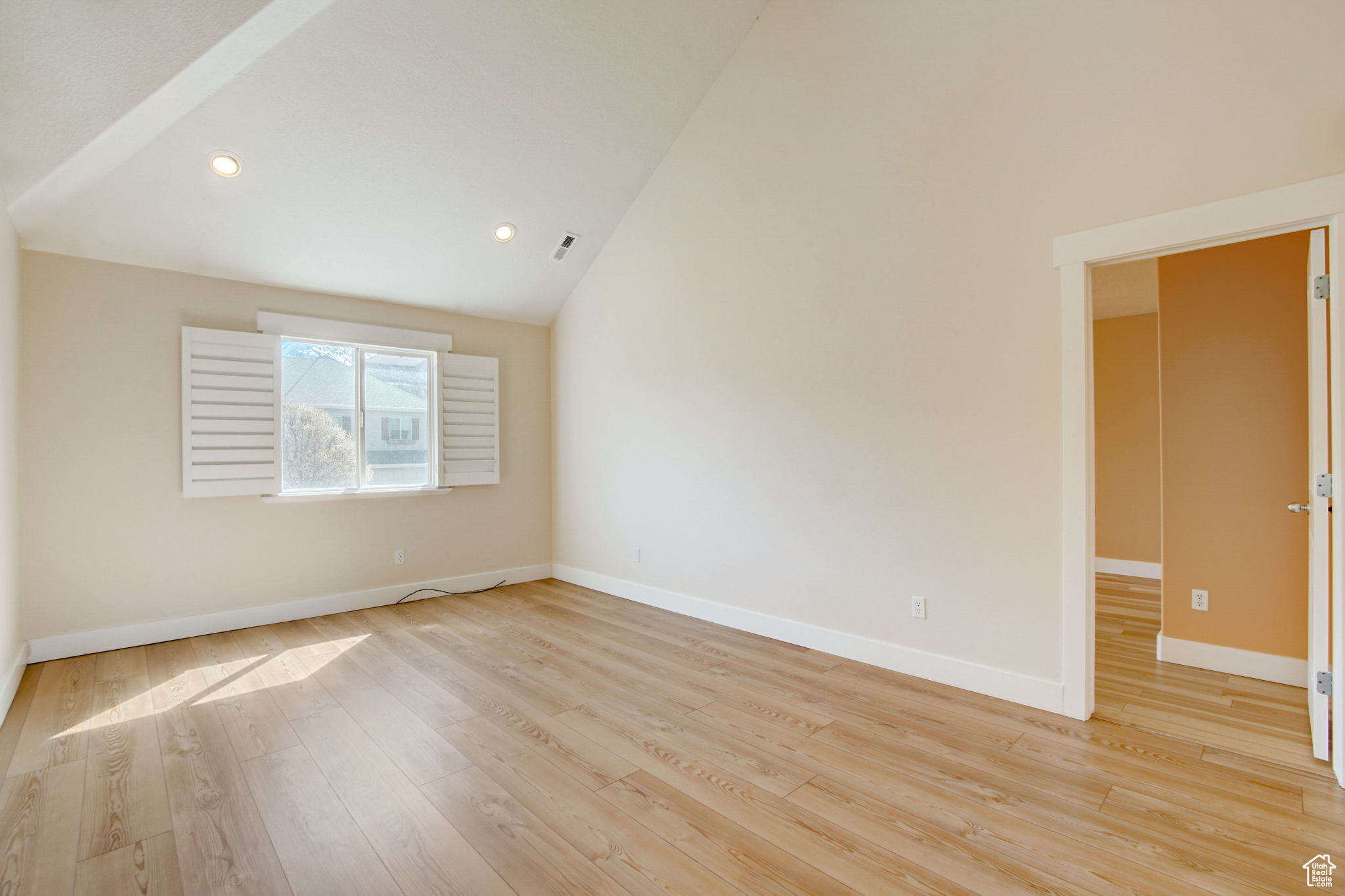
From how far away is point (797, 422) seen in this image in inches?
145

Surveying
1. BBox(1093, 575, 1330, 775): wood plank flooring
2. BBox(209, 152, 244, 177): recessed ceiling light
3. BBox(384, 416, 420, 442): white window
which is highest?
BBox(209, 152, 244, 177): recessed ceiling light

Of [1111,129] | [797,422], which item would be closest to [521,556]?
[797,422]

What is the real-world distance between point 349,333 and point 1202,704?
5532 millimetres

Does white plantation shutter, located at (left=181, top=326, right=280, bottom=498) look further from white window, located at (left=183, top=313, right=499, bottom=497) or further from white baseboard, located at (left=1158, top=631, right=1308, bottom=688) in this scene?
white baseboard, located at (left=1158, top=631, right=1308, bottom=688)

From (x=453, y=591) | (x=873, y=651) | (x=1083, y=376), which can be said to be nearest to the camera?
(x=1083, y=376)

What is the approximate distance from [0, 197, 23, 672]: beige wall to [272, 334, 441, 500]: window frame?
1236 mm

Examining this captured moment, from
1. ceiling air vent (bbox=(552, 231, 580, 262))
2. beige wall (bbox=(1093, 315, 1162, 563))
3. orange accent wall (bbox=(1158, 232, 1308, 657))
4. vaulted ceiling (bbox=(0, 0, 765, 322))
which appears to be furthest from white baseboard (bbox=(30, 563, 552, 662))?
beige wall (bbox=(1093, 315, 1162, 563))

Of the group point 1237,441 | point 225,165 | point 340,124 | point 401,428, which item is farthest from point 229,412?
point 1237,441

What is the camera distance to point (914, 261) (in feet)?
10.4

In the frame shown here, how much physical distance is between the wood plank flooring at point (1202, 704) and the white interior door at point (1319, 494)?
0.16 metres

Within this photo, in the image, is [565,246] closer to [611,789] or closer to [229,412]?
[229,412]

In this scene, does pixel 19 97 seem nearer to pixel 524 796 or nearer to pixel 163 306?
pixel 163 306

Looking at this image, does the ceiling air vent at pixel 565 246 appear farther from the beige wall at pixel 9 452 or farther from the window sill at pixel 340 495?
the beige wall at pixel 9 452

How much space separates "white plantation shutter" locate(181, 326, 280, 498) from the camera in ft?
12.8
